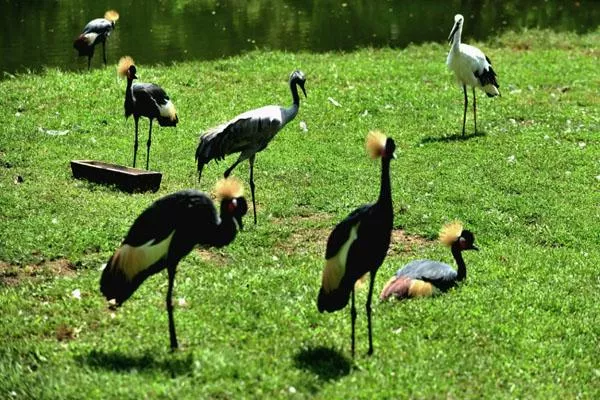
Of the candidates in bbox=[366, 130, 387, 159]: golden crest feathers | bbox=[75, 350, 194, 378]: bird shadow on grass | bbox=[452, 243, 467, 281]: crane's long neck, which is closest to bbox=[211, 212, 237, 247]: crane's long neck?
bbox=[75, 350, 194, 378]: bird shadow on grass

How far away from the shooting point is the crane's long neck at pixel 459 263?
8305 mm

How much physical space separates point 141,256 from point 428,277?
2749mm

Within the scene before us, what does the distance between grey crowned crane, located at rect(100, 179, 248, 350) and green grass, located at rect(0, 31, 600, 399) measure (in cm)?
53

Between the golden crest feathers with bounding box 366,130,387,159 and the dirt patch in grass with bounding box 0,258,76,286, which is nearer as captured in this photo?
the golden crest feathers with bounding box 366,130,387,159

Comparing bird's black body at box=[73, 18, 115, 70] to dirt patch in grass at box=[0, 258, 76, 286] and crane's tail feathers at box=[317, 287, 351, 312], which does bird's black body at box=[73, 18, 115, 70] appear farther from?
crane's tail feathers at box=[317, 287, 351, 312]

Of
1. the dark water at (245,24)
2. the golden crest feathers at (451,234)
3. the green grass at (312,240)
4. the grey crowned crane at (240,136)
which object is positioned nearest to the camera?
the green grass at (312,240)

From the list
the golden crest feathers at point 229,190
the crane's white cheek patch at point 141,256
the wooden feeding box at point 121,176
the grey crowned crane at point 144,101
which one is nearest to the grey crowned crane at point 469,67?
the grey crowned crane at point 144,101

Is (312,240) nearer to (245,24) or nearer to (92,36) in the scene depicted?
(92,36)

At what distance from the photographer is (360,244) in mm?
6488

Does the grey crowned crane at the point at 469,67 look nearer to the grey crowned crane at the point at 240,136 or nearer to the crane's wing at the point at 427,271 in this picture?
the grey crowned crane at the point at 240,136

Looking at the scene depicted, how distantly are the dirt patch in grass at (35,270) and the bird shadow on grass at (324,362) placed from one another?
3.07 metres

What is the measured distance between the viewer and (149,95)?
11773 millimetres

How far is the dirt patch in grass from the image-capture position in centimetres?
838

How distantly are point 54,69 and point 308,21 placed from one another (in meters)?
9.59
